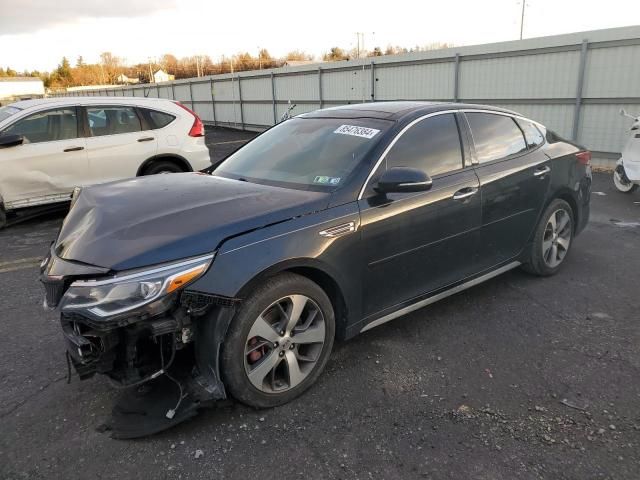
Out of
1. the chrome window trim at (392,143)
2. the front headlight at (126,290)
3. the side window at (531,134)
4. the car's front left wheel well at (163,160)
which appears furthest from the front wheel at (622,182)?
the front headlight at (126,290)

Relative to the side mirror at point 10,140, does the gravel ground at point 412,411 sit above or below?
below

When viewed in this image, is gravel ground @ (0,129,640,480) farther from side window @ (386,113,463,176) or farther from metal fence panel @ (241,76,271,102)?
metal fence panel @ (241,76,271,102)

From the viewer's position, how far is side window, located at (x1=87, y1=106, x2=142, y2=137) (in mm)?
7348

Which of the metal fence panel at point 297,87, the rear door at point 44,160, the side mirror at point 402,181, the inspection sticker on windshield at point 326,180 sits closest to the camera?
the side mirror at point 402,181

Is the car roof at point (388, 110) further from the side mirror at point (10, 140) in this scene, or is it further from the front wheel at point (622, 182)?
the front wheel at point (622, 182)

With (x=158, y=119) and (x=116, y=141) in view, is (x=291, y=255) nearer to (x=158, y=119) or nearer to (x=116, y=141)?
(x=116, y=141)

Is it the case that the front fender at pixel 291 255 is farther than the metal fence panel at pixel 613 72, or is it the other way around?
the metal fence panel at pixel 613 72

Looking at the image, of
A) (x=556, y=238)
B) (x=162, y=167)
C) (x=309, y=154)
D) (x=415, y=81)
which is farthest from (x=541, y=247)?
(x=415, y=81)

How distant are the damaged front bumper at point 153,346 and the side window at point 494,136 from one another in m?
2.52

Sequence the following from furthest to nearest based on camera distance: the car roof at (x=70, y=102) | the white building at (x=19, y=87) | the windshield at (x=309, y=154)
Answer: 1. the white building at (x=19, y=87)
2. the car roof at (x=70, y=102)
3. the windshield at (x=309, y=154)

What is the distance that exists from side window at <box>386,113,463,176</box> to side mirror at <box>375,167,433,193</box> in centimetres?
22

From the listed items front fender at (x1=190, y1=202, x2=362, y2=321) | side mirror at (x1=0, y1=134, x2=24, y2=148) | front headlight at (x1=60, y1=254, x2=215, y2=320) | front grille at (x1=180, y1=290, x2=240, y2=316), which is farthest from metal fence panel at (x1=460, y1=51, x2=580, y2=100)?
front headlight at (x1=60, y1=254, x2=215, y2=320)

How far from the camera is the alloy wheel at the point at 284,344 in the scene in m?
2.77

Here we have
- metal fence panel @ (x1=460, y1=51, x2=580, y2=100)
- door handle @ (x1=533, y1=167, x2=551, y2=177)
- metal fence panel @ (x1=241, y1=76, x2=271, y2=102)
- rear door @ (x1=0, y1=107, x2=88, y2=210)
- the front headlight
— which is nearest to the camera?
the front headlight
